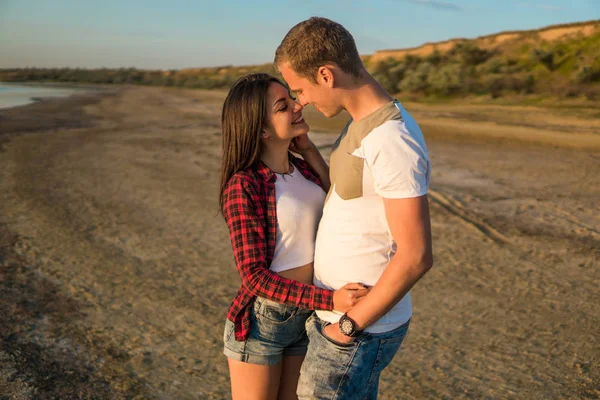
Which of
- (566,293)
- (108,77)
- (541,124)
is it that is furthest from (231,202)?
(108,77)

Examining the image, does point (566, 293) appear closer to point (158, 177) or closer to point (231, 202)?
point (231, 202)

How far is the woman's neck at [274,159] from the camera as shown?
91.5 inches

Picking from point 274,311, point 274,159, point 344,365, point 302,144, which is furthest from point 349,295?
point 302,144

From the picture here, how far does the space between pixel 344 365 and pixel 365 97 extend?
883mm

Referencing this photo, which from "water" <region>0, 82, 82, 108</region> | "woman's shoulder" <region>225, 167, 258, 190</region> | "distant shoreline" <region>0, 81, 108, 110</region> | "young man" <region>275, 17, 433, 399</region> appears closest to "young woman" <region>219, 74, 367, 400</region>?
"woman's shoulder" <region>225, 167, 258, 190</region>

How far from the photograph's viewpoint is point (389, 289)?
5.81 ft

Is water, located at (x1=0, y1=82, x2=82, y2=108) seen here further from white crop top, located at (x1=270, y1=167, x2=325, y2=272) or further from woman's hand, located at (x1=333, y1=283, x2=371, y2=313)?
woman's hand, located at (x1=333, y1=283, x2=371, y2=313)

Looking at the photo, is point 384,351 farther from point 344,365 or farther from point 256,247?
point 256,247

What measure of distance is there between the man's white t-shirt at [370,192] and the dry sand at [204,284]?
6.76 feet

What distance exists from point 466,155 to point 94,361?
31.9 feet

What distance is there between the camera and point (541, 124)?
16391 mm

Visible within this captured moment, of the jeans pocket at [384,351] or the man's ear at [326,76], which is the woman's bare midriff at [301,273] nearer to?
the jeans pocket at [384,351]

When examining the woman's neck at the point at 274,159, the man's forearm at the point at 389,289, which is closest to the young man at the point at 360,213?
the man's forearm at the point at 389,289

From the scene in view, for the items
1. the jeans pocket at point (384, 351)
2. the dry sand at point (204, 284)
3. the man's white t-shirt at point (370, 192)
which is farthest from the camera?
the dry sand at point (204, 284)
